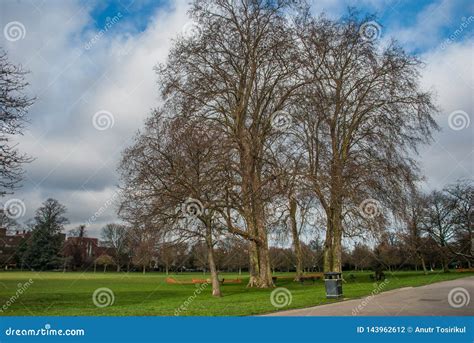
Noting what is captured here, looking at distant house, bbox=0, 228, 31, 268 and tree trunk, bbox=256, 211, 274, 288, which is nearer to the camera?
tree trunk, bbox=256, 211, 274, 288

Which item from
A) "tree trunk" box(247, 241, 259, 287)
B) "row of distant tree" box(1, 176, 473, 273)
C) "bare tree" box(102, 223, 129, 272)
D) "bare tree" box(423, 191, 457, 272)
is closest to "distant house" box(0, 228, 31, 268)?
"row of distant tree" box(1, 176, 473, 273)

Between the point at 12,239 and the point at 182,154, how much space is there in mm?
74090

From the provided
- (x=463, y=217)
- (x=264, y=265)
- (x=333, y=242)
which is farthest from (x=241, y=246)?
(x=463, y=217)

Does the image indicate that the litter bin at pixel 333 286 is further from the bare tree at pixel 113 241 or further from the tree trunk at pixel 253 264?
the bare tree at pixel 113 241

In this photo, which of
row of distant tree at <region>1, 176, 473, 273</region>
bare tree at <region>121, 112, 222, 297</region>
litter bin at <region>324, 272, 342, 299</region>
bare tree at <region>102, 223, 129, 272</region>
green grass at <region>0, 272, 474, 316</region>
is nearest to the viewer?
green grass at <region>0, 272, 474, 316</region>

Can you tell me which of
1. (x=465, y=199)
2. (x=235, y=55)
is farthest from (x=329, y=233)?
(x=465, y=199)

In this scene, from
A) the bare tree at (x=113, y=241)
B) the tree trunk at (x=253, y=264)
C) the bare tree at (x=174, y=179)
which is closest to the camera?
the bare tree at (x=174, y=179)

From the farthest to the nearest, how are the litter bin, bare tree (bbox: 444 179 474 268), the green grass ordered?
bare tree (bbox: 444 179 474 268) < the litter bin < the green grass

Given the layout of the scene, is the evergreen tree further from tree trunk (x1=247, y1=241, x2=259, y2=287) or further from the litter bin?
the litter bin

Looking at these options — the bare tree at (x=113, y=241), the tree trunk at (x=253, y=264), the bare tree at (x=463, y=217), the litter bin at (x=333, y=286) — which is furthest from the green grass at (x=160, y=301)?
the bare tree at (x=113, y=241)

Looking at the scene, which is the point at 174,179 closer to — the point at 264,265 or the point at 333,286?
the point at 333,286

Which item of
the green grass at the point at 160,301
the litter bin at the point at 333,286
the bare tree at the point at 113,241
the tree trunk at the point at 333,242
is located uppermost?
the bare tree at the point at 113,241

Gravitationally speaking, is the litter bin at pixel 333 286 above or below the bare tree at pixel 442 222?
below

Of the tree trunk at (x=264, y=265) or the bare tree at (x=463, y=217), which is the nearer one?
the tree trunk at (x=264, y=265)
